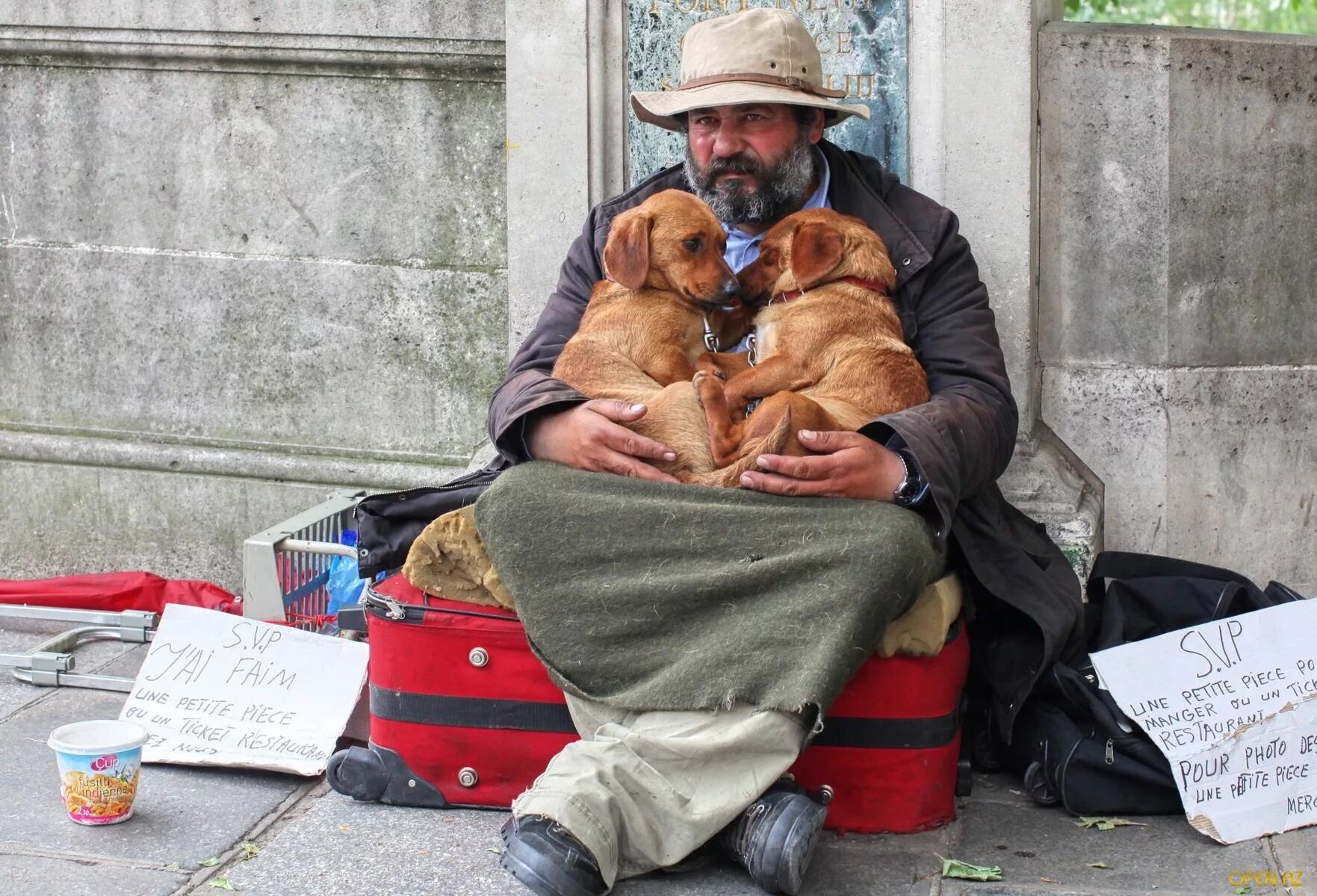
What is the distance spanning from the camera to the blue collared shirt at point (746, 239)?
146 inches

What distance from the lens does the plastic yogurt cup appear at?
9.96 ft

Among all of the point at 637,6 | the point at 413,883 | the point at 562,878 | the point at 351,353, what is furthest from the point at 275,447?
the point at 562,878

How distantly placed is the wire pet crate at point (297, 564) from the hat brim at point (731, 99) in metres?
1.33

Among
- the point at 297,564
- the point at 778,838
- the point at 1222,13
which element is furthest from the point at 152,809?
the point at 1222,13

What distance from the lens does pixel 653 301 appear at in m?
3.44

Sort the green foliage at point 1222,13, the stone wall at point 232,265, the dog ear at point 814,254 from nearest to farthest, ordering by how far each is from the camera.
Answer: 1. the dog ear at point 814,254
2. the stone wall at point 232,265
3. the green foliage at point 1222,13

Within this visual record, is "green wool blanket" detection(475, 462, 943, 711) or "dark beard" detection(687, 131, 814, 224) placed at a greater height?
"dark beard" detection(687, 131, 814, 224)

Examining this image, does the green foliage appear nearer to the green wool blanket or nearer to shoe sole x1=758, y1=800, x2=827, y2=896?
the green wool blanket

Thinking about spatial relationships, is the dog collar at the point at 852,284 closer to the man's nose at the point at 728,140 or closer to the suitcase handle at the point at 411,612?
the man's nose at the point at 728,140

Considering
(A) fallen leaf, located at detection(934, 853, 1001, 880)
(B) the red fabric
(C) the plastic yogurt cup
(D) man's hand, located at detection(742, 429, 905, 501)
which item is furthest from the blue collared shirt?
(B) the red fabric

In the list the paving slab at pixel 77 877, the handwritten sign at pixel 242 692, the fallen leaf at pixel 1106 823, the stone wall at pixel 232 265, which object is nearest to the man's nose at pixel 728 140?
the stone wall at pixel 232 265

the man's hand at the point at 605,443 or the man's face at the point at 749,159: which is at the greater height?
the man's face at the point at 749,159

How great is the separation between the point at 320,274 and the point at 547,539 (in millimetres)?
1919

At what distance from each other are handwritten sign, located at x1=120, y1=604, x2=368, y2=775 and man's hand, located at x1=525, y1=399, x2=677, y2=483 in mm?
805
